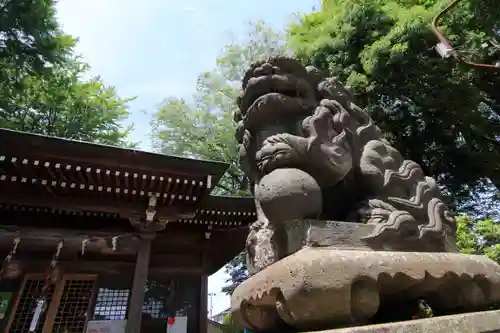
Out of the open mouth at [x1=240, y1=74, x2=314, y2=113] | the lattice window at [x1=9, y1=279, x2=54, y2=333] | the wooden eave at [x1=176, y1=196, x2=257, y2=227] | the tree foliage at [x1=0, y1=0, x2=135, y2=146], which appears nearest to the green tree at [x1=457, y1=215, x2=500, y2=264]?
the wooden eave at [x1=176, y1=196, x2=257, y2=227]

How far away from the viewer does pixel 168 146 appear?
11461 mm

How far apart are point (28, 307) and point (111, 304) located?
1334mm

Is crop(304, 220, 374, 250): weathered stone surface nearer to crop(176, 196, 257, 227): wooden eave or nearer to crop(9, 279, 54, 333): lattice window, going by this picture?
crop(176, 196, 257, 227): wooden eave

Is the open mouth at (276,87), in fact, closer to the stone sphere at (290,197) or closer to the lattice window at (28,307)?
the stone sphere at (290,197)

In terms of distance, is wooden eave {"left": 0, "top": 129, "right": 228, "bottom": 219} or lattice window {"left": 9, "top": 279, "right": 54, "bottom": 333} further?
lattice window {"left": 9, "top": 279, "right": 54, "bottom": 333}

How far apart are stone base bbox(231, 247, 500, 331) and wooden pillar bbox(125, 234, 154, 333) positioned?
12.3 feet

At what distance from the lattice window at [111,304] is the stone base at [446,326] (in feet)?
19.1

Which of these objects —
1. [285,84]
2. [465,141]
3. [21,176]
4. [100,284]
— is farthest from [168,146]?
[285,84]

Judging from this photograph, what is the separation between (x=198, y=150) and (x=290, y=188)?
32.6 ft

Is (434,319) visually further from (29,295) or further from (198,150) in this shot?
(198,150)

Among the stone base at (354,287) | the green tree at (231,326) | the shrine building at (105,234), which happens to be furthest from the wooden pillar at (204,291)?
the stone base at (354,287)

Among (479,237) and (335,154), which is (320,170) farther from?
(479,237)

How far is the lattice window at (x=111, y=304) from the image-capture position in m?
5.57

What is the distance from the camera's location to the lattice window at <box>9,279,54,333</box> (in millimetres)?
5211
